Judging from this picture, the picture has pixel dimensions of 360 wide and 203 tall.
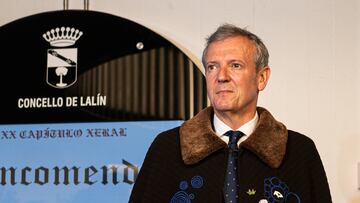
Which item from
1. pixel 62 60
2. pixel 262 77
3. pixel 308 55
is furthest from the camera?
pixel 62 60

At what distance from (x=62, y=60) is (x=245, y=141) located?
3.56 feet

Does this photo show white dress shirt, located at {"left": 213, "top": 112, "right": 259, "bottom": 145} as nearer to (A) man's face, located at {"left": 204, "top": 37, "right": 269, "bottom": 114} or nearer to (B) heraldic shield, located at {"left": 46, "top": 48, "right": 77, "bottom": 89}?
(A) man's face, located at {"left": 204, "top": 37, "right": 269, "bottom": 114}

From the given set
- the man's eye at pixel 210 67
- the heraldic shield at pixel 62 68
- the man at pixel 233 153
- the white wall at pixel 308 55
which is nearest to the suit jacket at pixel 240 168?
the man at pixel 233 153

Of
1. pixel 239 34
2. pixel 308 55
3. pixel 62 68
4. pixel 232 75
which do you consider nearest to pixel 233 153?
pixel 232 75

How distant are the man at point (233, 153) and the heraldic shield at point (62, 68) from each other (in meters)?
0.88

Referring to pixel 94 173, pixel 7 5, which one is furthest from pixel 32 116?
pixel 7 5

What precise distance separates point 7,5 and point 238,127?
51.6 inches

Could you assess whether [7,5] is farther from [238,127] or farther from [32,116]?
[238,127]

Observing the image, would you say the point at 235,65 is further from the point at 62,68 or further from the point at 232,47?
the point at 62,68

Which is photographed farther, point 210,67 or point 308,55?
point 308,55

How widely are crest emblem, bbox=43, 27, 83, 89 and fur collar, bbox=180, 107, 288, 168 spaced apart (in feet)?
2.97

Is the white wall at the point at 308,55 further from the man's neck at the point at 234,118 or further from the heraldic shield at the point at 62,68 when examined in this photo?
the man's neck at the point at 234,118

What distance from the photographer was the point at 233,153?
1.30m

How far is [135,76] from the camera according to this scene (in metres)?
2.12
